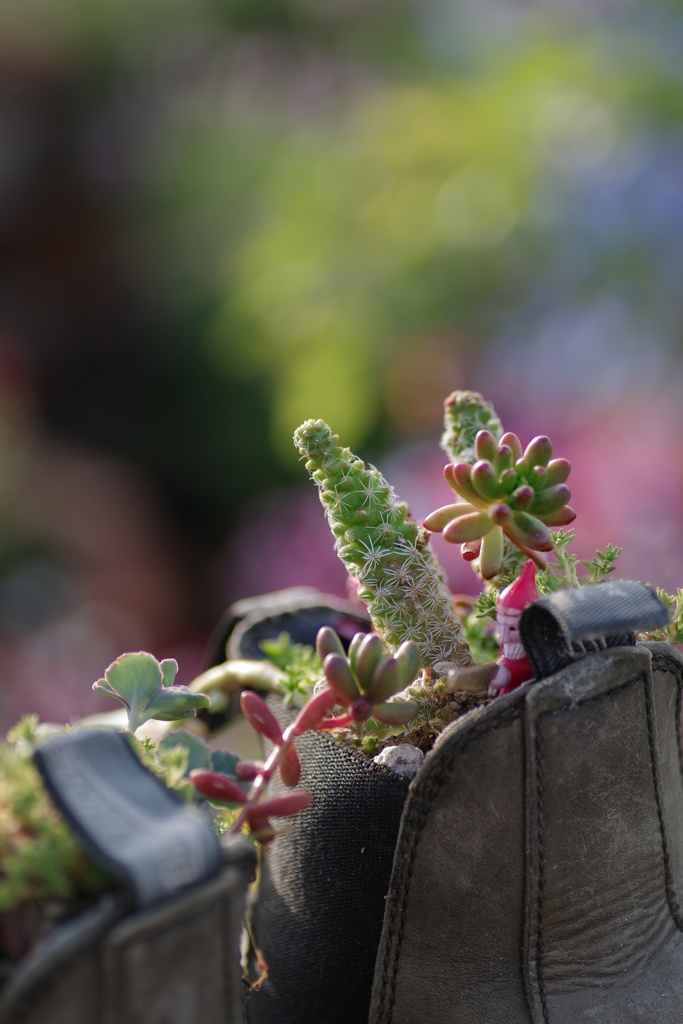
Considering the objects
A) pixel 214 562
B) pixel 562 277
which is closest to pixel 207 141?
pixel 214 562

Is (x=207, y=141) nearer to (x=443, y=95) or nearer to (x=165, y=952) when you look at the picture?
(x=443, y=95)

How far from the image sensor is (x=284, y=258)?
2654mm

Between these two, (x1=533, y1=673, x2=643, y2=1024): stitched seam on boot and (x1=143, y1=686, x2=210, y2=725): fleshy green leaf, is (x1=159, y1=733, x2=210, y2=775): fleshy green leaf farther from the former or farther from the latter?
(x1=533, y1=673, x2=643, y2=1024): stitched seam on boot

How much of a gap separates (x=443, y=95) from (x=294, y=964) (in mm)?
2650

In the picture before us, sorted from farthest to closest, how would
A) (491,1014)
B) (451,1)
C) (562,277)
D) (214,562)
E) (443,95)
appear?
(451,1)
(214,562)
(443,95)
(562,277)
(491,1014)

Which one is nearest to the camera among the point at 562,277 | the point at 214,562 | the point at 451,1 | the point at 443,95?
the point at 562,277

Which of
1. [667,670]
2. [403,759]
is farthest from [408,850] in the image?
[667,670]

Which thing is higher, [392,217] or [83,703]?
[392,217]

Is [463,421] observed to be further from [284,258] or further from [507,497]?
[284,258]

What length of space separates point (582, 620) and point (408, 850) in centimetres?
13

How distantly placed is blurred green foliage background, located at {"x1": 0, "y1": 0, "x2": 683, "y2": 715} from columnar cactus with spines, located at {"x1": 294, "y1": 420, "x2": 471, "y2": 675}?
1.05 meters

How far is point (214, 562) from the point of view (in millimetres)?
2963

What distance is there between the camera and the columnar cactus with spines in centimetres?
48

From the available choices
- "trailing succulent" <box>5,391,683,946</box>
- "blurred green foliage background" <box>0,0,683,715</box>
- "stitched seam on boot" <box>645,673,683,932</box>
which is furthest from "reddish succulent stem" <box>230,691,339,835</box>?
"blurred green foliage background" <box>0,0,683,715</box>
